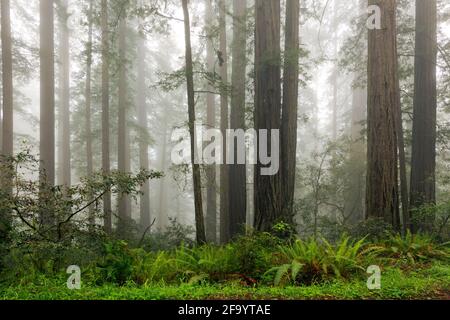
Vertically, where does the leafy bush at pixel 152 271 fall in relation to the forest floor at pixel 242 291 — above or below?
below

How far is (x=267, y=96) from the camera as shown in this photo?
28.6ft

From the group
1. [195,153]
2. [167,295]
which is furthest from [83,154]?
[167,295]

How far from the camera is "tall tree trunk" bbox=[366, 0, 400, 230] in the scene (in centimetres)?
747

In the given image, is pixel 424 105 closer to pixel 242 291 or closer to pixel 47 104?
pixel 242 291

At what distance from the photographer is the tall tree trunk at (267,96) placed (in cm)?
830

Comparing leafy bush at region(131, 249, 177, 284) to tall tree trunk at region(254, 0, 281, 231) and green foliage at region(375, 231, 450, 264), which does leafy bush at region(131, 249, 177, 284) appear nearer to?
tall tree trunk at region(254, 0, 281, 231)

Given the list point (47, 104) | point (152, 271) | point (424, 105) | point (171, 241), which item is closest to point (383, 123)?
point (424, 105)

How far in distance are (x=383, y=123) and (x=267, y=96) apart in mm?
2778

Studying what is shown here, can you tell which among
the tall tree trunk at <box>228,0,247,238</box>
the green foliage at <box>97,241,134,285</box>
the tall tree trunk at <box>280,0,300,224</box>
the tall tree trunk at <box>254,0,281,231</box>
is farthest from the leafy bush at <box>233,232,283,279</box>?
the tall tree trunk at <box>228,0,247,238</box>

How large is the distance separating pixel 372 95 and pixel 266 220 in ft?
12.3

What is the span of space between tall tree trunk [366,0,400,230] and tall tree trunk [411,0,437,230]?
285 centimetres

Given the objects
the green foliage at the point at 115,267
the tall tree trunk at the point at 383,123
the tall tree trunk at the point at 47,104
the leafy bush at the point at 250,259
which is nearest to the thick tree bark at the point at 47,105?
the tall tree trunk at the point at 47,104

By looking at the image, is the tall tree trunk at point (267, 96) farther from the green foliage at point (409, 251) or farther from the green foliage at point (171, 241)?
the green foliage at point (409, 251)

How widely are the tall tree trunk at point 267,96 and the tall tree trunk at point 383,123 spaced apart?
2135mm
